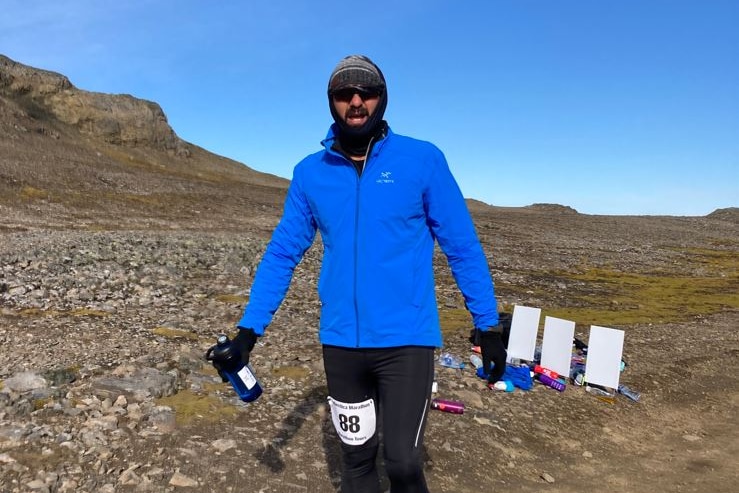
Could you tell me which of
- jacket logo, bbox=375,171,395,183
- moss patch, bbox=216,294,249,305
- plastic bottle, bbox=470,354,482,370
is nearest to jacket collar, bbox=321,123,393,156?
jacket logo, bbox=375,171,395,183

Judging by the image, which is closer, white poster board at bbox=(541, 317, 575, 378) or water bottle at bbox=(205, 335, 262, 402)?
water bottle at bbox=(205, 335, 262, 402)

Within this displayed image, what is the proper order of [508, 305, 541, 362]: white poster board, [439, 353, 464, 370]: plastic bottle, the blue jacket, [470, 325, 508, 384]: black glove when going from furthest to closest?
1. [508, 305, 541, 362]: white poster board
2. [439, 353, 464, 370]: plastic bottle
3. [470, 325, 508, 384]: black glove
4. the blue jacket

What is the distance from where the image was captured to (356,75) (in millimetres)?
2986

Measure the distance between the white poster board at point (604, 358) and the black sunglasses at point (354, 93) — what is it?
6165 mm

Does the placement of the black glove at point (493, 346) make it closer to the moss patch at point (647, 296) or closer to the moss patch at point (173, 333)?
the moss patch at point (173, 333)

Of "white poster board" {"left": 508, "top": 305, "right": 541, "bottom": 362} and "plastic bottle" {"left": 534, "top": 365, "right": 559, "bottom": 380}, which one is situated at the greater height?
"white poster board" {"left": 508, "top": 305, "right": 541, "bottom": 362}

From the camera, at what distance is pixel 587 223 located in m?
46.4

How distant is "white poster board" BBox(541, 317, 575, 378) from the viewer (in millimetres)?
7996

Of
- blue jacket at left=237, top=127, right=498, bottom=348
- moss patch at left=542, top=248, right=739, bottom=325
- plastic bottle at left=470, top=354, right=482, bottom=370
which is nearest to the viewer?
blue jacket at left=237, top=127, right=498, bottom=348

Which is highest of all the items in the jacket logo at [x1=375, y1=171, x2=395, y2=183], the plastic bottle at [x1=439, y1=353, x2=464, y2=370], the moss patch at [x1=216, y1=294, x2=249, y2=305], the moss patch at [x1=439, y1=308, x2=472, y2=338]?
the jacket logo at [x1=375, y1=171, x2=395, y2=183]

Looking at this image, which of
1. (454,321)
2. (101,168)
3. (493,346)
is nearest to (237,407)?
(493,346)

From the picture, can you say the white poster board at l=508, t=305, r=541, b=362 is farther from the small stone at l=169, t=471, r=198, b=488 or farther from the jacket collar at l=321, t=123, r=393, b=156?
the jacket collar at l=321, t=123, r=393, b=156

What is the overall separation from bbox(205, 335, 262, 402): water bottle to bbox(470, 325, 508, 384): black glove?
137 cm

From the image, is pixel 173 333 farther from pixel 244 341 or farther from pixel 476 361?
pixel 244 341
